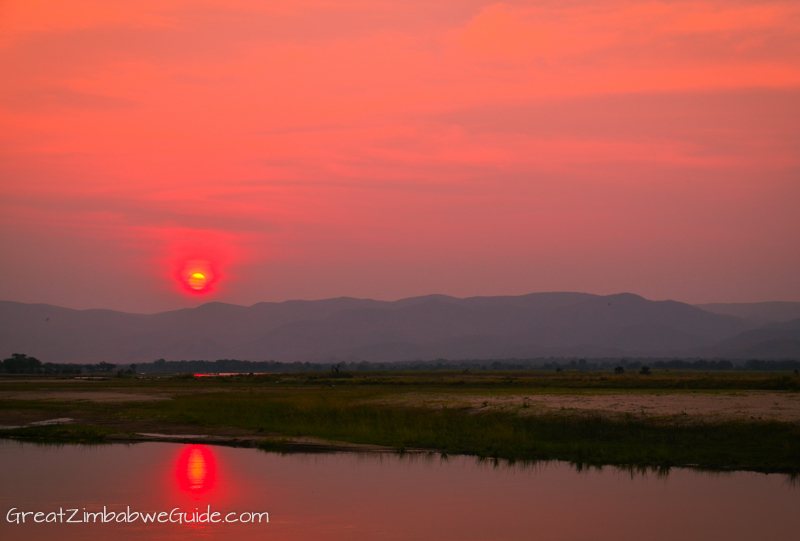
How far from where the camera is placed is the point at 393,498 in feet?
75.6

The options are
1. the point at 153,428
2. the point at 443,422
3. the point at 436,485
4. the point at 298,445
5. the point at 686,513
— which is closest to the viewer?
the point at 686,513

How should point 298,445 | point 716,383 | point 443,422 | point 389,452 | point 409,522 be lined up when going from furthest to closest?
point 716,383 < point 443,422 < point 298,445 < point 389,452 < point 409,522

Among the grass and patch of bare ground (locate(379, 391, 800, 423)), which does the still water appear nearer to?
the grass

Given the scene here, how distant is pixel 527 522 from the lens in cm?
2022

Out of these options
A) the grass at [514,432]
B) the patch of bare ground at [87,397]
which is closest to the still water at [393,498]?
the grass at [514,432]

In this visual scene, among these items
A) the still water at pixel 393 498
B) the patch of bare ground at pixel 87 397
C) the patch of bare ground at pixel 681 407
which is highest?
the patch of bare ground at pixel 681 407

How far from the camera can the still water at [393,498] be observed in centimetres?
1908

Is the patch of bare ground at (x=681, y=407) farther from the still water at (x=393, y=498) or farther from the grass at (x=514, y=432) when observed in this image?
the still water at (x=393, y=498)

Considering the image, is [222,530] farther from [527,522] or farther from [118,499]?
[527,522]

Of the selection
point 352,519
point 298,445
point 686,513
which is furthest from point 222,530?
point 298,445

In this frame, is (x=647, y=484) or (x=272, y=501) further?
(x=647, y=484)

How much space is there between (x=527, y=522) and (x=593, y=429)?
664 inches

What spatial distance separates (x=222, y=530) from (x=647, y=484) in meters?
14.1

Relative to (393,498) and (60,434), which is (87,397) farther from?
(393,498)
